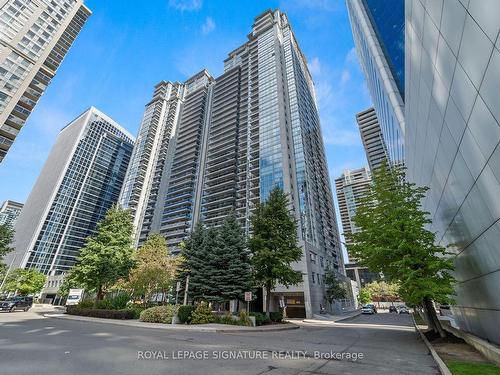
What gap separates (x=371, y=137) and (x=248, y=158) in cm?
7489

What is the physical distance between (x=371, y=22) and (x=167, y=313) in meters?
46.2

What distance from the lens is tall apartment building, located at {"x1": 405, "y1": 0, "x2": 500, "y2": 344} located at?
6723 mm

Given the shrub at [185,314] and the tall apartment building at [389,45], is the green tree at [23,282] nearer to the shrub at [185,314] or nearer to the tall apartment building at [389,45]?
the shrub at [185,314]

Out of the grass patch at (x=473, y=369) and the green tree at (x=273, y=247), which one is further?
the green tree at (x=273, y=247)

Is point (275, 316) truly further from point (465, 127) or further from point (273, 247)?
point (465, 127)

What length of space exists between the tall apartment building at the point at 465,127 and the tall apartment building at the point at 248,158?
1252 inches

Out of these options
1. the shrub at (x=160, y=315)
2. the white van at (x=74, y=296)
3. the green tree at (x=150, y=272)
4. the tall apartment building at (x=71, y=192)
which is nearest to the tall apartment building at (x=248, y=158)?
the green tree at (x=150, y=272)

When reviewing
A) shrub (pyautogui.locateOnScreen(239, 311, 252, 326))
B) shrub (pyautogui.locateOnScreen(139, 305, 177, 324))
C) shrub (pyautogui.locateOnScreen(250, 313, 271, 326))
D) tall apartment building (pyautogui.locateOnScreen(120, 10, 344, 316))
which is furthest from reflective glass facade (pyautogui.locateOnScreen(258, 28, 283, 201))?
shrub (pyautogui.locateOnScreen(139, 305, 177, 324))

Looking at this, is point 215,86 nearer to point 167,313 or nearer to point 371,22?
point 371,22

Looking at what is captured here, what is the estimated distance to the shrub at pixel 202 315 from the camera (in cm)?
2041

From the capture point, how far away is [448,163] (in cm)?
1202

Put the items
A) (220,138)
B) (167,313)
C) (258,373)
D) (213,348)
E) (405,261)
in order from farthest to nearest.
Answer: (220,138) → (167,313) → (405,261) → (213,348) → (258,373)

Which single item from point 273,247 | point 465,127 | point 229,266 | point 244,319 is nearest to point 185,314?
point 244,319

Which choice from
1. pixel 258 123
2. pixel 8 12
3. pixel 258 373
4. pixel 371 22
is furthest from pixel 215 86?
pixel 258 373
